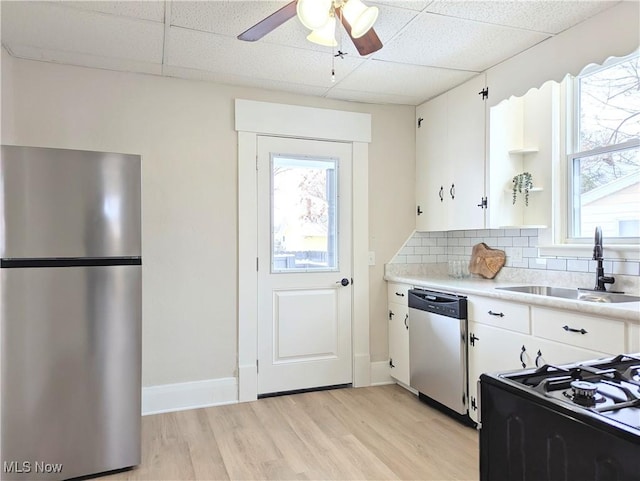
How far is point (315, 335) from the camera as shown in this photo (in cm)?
354

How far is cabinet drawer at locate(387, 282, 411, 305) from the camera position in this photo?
3.45 metres

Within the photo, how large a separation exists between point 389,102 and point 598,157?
166 centimetres

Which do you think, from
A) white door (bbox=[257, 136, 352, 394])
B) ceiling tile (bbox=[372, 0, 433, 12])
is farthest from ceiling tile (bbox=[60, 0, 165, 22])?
white door (bbox=[257, 136, 352, 394])

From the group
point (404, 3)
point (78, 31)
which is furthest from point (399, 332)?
point (78, 31)

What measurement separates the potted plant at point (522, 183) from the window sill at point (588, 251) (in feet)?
1.32

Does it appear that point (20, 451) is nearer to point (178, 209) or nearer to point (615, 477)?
point (178, 209)

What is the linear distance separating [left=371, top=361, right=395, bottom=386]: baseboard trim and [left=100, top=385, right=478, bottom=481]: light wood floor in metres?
0.35

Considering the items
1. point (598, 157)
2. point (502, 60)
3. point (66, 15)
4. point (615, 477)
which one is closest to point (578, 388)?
point (615, 477)

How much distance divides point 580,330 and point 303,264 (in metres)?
2.01

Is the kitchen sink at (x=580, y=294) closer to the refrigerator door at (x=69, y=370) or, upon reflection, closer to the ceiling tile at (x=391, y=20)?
the ceiling tile at (x=391, y=20)

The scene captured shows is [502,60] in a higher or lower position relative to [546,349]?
higher

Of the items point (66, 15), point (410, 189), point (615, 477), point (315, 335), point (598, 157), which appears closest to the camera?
point (615, 477)

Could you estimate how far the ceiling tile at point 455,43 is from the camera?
7.79 ft

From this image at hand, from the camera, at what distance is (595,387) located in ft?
2.99
